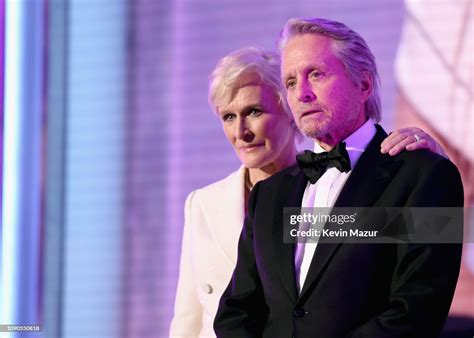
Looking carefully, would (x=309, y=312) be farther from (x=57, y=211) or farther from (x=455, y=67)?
(x=57, y=211)

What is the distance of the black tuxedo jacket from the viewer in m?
1.93

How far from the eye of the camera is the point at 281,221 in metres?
2.21

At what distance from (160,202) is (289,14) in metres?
0.85

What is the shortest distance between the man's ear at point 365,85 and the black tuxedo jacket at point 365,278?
11 cm

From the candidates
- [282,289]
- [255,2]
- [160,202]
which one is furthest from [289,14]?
[282,289]

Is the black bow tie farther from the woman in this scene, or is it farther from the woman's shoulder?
the woman's shoulder

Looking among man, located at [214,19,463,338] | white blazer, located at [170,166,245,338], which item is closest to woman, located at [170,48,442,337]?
white blazer, located at [170,166,245,338]

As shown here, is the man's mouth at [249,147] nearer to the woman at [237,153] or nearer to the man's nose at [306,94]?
the woman at [237,153]

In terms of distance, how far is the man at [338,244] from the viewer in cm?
195

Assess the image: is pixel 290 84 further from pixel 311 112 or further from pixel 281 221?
pixel 281 221

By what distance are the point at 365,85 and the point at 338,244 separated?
0.45m

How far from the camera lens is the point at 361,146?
86.8 inches

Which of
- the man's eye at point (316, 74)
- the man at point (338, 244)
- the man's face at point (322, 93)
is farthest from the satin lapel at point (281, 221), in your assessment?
the man's eye at point (316, 74)

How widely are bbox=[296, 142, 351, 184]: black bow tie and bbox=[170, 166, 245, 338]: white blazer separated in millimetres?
519
